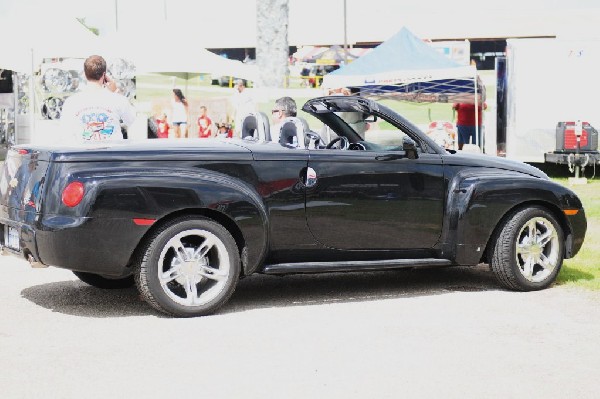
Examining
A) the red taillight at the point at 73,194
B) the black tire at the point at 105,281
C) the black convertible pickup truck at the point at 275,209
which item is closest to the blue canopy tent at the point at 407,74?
the black convertible pickup truck at the point at 275,209

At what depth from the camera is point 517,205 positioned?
795 cm

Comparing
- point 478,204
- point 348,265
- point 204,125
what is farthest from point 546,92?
point 348,265

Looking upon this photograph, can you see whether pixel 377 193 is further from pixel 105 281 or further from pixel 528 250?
pixel 105 281

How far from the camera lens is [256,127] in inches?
315

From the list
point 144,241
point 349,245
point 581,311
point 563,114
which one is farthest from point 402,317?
point 563,114

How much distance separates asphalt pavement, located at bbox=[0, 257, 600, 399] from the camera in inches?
206

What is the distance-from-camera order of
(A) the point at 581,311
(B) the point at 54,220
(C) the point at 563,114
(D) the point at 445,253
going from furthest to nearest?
(C) the point at 563,114 → (D) the point at 445,253 → (A) the point at 581,311 → (B) the point at 54,220

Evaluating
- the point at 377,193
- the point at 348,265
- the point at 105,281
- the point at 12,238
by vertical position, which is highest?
the point at 377,193

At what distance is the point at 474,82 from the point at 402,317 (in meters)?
13.4

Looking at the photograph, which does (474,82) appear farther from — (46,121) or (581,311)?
(581,311)

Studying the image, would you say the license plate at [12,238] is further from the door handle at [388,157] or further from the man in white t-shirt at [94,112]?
the door handle at [388,157]

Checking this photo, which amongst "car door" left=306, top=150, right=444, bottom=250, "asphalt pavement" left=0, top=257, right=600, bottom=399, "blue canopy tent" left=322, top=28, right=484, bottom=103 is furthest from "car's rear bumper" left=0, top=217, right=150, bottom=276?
"blue canopy tent" left=322, top=28, right=484, bottom=103

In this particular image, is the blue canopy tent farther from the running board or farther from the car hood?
the running board

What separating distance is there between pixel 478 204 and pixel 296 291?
4.87 ft
